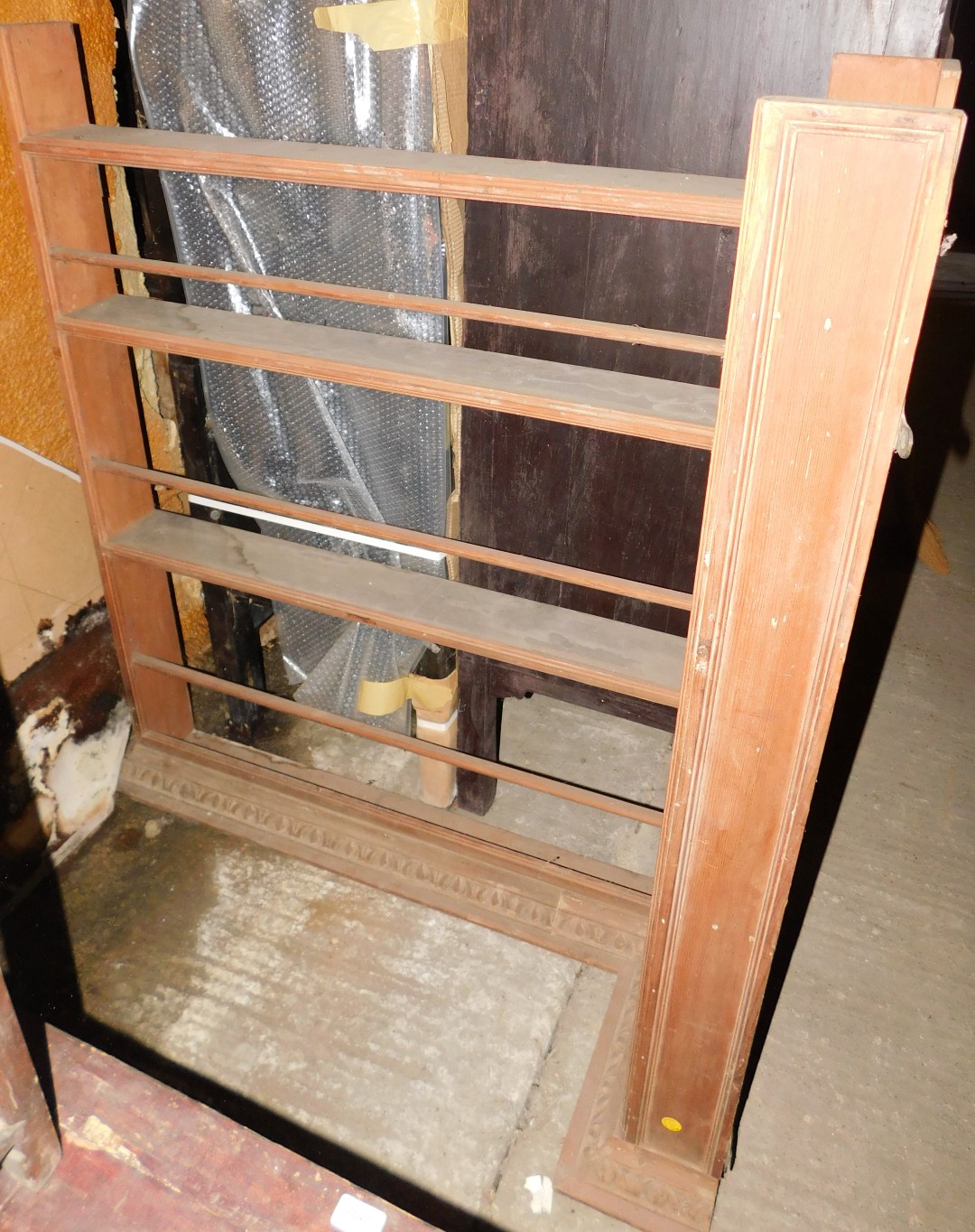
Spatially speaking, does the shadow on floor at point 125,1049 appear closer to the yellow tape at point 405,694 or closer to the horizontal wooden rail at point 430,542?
the yellow tape at point 405,694

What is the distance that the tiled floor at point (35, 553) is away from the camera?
5.11 ft

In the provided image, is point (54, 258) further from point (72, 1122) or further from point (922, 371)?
point (922, 371)

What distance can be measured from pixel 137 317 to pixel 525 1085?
1.39 meters

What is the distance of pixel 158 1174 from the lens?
2.34 ft

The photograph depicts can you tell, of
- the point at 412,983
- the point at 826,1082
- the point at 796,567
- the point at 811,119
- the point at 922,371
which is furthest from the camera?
the point at 922,371

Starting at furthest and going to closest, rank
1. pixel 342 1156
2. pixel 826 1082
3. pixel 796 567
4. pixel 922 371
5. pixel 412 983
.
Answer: pixel 922 371
pixel 412 983
pixel 826 1082
pixel 342 1156
pixel 796 567

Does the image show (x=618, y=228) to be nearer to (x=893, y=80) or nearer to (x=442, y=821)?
(x=893, y=80)

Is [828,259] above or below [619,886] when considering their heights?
above

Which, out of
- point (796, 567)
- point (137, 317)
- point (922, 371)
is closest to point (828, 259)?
point (796, 567)

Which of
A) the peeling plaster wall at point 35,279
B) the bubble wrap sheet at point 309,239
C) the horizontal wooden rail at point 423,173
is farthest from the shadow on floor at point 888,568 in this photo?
the peeling plaster wall at point 35,279

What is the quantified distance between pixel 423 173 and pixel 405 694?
3.69 feet

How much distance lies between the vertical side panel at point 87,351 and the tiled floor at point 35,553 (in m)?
0.07

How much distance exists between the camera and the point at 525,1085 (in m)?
1.49

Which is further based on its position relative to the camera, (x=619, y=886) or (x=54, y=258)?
(x=619, y=886)
